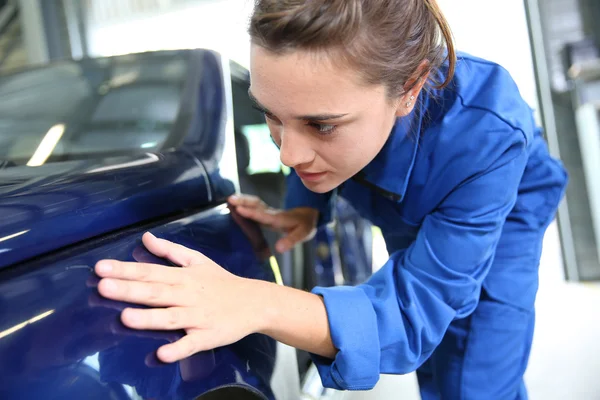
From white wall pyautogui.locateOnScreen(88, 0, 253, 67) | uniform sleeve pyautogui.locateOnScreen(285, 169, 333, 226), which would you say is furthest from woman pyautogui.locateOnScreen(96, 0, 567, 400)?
white wall pyautogui.locateOnScreen(88, 0, 253, 67)

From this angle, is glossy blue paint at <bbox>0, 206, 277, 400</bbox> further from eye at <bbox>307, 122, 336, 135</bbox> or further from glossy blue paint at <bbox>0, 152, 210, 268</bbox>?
eye at <bbox>307, 122, 336, 135</bbox>

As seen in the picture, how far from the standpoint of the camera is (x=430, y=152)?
3.00 feet

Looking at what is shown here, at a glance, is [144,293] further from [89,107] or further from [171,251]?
[89,107]

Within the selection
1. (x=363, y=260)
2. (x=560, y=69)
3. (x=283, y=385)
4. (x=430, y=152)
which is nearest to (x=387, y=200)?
(x=430, y=152)

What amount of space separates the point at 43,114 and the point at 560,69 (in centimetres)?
263

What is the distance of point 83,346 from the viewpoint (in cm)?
48

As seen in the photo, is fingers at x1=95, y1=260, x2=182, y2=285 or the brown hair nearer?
fingers at x1=95, y1=260, x2=182, y2=285

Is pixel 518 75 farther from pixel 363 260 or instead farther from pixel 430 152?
pixel 430 152

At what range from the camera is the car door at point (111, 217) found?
1.56ft

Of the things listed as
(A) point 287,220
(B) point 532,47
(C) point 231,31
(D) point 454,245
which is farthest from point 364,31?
(B) point 532,47

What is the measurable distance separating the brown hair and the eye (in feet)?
0.25

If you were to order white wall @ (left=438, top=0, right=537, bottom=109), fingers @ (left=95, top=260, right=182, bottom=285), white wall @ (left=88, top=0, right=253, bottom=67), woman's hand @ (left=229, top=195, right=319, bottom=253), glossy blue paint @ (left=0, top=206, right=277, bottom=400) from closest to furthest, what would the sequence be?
glossy blue paint @ (left=0, top=206, right=277, bottom=400)
fingers @ (left=95, top=260, right=182, bottom=285)
woman's hand @ (left=229, top=195, right=319, bottom=253)
white wall @ (left=438, top=0, right=537, bottom=109)
white wall @ (left=88, top=0, right=253, bottom=67)

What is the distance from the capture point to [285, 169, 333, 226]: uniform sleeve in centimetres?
126

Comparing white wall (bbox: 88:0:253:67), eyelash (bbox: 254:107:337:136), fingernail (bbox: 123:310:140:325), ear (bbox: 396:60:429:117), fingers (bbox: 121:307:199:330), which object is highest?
white wall (bbox: 88:0:253:67)
